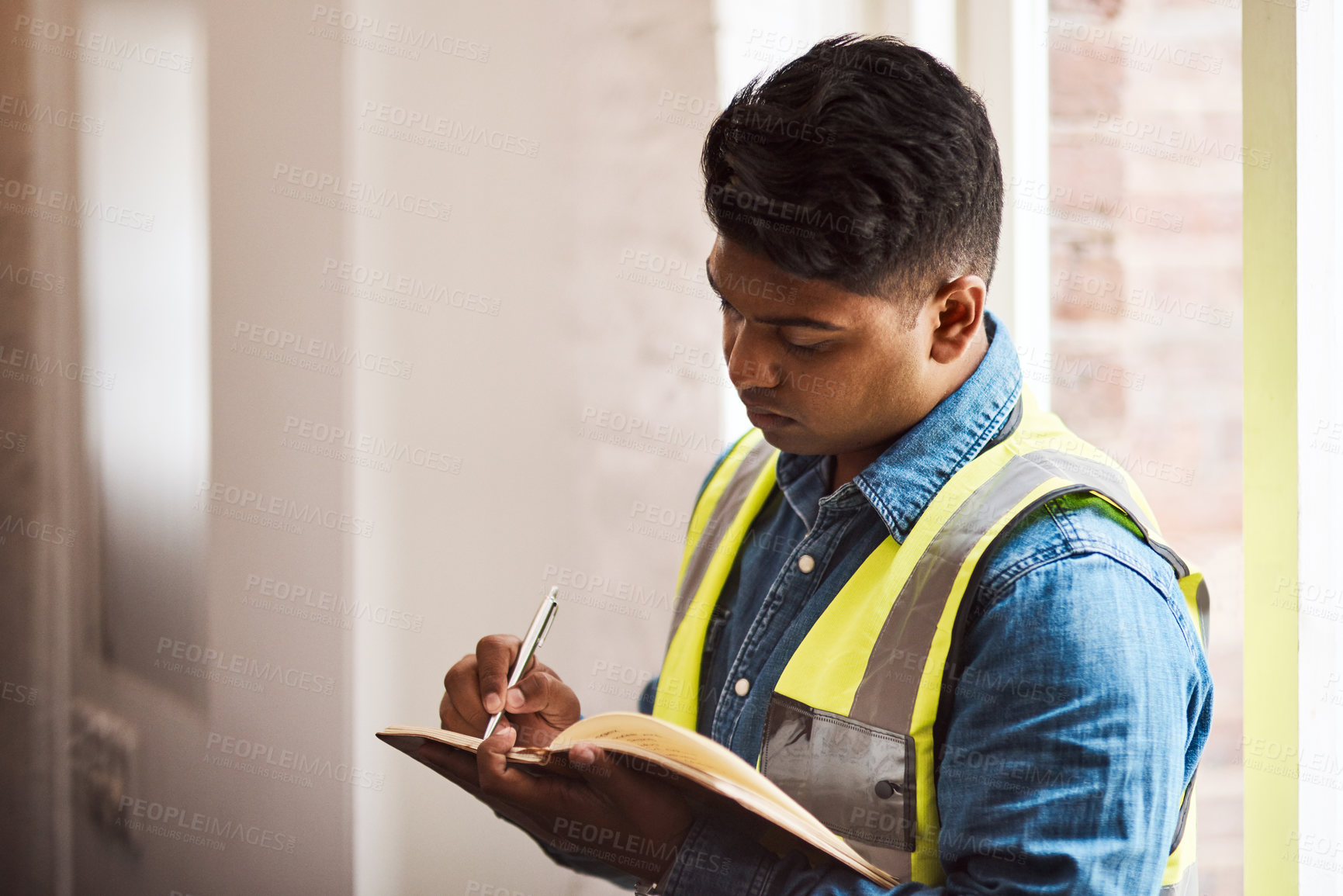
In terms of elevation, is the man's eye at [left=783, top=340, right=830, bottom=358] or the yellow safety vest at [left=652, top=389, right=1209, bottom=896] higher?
the man's eye at [left=783, top=340, right=830, bottom=358]

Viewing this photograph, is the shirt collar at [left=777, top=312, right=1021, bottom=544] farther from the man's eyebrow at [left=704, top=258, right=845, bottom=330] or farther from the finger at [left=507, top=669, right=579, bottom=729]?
the finger at [left=507, top=669, right=579, bottom=729]

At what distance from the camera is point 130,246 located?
0.95 meters

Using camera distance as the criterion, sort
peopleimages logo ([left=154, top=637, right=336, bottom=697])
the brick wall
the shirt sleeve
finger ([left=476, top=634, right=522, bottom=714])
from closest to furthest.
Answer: the shirt sleeve
finger ([left=476, top=634, right=522, bottom=714])
the brick wall
peopleimages logo ([left=154, top=637, right=336, bottom=697])

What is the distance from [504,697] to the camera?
0.72 metres

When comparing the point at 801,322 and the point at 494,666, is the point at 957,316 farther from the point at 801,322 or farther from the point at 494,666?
the point at 494,666

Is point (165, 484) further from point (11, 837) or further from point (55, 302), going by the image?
point (11, 837)

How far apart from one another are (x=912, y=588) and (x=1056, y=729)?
113mm

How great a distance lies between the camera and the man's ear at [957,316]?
614mm

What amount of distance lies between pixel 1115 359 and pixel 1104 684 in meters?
0.59

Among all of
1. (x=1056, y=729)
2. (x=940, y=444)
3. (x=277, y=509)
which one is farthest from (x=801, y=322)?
(x=277, y=509)

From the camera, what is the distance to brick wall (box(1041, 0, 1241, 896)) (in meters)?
0.91

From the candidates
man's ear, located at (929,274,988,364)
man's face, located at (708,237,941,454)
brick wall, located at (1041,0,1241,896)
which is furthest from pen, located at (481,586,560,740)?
brick wall, located at (1041,0,1241,896)

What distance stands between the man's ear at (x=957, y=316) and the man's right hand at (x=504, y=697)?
0.37 metres

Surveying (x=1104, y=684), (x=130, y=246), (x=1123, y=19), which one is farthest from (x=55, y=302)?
(x=1123, y=19)
